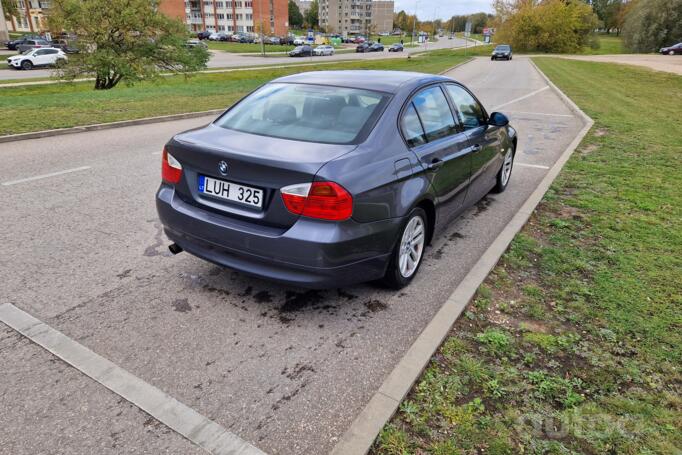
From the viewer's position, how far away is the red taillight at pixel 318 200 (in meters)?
3.01

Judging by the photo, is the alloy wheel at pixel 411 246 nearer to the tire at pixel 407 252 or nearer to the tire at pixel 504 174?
the tire at pixel 407 252

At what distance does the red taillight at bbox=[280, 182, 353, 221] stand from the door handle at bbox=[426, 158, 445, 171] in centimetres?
108

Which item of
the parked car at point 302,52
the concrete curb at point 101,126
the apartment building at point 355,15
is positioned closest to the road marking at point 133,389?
the concrete curb at point 101,126

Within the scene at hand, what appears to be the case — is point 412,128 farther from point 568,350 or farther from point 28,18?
point 28,18

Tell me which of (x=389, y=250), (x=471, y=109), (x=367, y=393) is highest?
(x=471, y=109)

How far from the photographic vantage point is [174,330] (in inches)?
128

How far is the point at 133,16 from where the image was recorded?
2441 cm

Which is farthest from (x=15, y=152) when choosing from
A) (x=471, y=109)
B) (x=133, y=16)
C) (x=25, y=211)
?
(x=133, y=16)

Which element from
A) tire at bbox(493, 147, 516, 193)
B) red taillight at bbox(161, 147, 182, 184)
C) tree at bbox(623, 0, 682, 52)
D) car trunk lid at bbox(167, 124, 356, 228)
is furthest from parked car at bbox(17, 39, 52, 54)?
tree at bbox(623, 0, 682, 52)

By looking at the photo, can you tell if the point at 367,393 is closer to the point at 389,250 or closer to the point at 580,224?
the point at 389,250

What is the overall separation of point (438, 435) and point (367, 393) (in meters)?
0.48

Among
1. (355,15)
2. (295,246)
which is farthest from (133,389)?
(355,15)

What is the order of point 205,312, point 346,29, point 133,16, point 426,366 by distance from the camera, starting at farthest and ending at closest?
1. point 346,29
2. point 133,16
3. point 205,312
4. point 426,366

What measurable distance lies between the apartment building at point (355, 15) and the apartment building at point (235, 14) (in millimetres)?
53818
